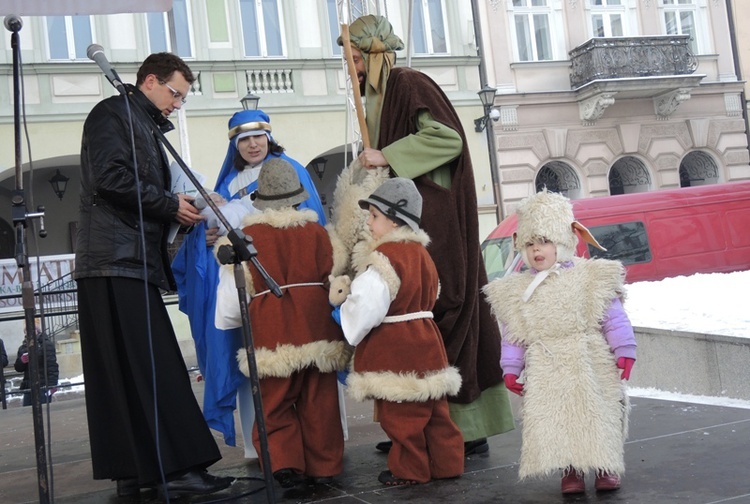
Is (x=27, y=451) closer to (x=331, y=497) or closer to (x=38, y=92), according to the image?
(x=331, y=497)

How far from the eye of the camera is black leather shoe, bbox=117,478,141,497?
4.11m

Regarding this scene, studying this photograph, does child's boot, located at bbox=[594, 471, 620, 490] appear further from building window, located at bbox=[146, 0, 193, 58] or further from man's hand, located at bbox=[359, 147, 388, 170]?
building window, located at bbox=[146, 0, 193, 58]

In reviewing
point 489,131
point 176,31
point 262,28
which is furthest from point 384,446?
point 489,131

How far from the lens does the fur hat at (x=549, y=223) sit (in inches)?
148

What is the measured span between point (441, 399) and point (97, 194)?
1.69 m

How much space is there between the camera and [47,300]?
14758 mm

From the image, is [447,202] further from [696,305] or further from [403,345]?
[696,305]

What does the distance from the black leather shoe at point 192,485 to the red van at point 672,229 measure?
10.4 meters

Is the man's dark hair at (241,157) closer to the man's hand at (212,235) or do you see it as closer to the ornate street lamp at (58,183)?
the man's hand at (212,235)

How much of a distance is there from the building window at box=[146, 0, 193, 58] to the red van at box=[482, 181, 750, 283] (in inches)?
299

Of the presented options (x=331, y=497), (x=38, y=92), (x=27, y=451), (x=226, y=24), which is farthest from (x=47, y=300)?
(x=331, y=497)

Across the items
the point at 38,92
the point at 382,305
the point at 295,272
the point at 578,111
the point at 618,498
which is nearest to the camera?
the point at 618,498

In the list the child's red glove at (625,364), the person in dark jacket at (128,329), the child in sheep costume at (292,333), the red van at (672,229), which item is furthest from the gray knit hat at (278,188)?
the red van at (672,229)

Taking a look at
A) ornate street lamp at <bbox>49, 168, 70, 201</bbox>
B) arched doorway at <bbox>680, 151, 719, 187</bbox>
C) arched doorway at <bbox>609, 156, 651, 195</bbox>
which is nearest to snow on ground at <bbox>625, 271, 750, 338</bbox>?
ornate street lamp at <bbox>49, 168, 70, 201</bbox>
